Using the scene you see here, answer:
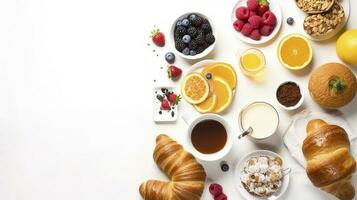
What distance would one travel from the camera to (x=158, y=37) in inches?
75.5

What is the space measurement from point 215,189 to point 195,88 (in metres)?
0.34

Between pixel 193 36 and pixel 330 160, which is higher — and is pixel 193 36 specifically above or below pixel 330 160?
above

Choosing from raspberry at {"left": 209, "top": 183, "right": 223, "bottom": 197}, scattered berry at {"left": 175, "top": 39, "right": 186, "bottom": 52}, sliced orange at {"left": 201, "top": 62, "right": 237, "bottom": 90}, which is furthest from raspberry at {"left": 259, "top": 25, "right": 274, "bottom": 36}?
raspberry at {"left": 209, "top": 183, "right": 223, "bottom": 197}

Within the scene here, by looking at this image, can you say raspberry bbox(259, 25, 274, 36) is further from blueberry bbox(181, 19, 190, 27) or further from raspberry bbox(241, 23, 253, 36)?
blueberry bbox(181, 19, 190, 27)

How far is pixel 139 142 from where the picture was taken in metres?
1.94

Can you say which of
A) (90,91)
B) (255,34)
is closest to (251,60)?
(255,34)

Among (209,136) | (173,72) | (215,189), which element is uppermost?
(173,72)

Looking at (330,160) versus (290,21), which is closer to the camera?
(330,160)

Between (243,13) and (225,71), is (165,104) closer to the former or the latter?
(225,71)

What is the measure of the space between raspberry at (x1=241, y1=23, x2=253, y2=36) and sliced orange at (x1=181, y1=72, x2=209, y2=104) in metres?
0.20

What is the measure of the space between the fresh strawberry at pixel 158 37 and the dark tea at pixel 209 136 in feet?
1.01

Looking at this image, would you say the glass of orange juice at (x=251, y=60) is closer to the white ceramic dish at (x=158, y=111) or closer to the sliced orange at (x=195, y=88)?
the sliced orange at (x=195, y=88)

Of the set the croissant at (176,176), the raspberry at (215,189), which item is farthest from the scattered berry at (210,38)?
the raspberry at (215,189)

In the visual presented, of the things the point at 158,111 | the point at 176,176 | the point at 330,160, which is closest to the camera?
the point at 330,160
